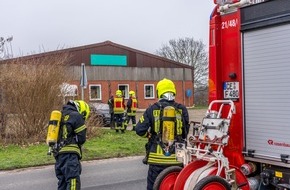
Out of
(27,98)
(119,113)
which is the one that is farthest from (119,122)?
(27,98)

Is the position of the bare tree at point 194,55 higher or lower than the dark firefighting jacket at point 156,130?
higher

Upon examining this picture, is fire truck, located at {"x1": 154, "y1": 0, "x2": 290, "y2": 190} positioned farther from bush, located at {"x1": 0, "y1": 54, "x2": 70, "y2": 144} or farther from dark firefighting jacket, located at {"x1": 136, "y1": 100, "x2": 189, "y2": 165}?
bush, located at {"x1": 0, "y1": 54, "x2": 70, "y2": 144}

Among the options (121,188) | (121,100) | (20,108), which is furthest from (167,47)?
(121,188)

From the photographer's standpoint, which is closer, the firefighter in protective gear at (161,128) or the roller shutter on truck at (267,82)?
the roller shutter on truck at (267,82)

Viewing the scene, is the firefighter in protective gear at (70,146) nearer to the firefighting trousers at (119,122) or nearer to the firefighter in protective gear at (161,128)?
the firefighter in protective gear at (161,128)

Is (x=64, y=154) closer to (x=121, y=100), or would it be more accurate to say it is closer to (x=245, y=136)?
(x=245, y=136)

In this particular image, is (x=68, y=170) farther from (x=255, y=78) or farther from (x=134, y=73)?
(x=134, y=73)

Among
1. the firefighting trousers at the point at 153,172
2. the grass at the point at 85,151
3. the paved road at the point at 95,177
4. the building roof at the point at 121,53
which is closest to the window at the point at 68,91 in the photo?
the grass at the point at 85,151

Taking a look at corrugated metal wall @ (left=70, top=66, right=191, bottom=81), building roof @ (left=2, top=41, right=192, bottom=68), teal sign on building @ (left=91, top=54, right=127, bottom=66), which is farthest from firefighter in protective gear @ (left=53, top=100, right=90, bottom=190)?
teal sign on building @ (left=91, top=54, right=127, bottom=66)

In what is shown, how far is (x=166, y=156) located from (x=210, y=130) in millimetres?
882

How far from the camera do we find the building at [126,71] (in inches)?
1518

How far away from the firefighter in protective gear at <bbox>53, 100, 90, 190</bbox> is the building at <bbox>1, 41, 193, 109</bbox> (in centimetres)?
A: 3085

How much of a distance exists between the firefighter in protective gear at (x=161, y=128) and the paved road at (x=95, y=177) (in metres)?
2.53

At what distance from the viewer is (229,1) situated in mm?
5027
